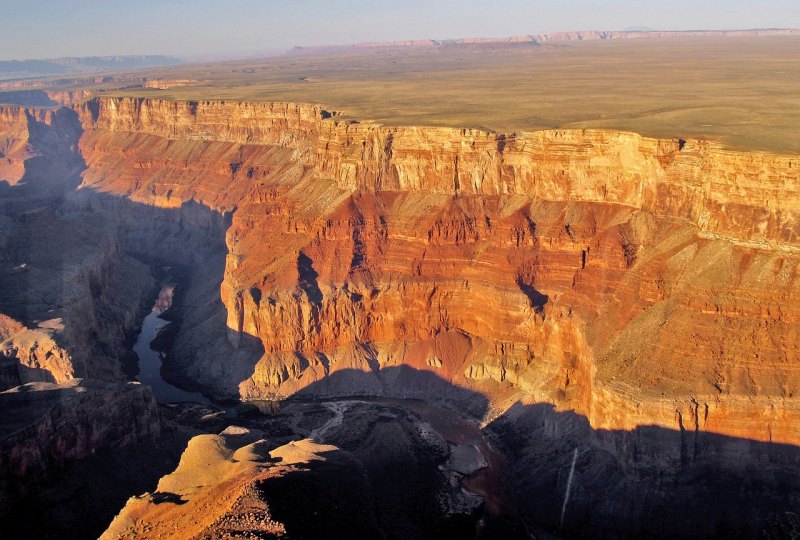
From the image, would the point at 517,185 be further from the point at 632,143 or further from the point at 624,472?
the point at 624,472

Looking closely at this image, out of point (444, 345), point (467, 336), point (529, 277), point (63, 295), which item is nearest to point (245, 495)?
point (444, 345)

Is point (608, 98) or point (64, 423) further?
point (608, 98)

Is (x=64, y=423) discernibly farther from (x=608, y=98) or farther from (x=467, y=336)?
(x=608, y=98)

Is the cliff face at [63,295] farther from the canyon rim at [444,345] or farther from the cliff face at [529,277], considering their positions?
the cliff face at [529,277]

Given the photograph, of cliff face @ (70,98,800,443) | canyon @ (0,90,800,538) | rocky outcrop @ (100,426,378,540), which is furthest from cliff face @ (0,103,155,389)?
rocky outcrop @ (100,426,378,540)

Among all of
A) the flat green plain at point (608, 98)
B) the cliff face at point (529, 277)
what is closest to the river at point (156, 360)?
the cliff face at point (529, 277)

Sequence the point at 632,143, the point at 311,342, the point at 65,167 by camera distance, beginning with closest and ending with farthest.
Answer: the point at 632,143
the point at 311,342
the point at 65,167

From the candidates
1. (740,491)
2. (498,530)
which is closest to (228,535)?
(498,530)
